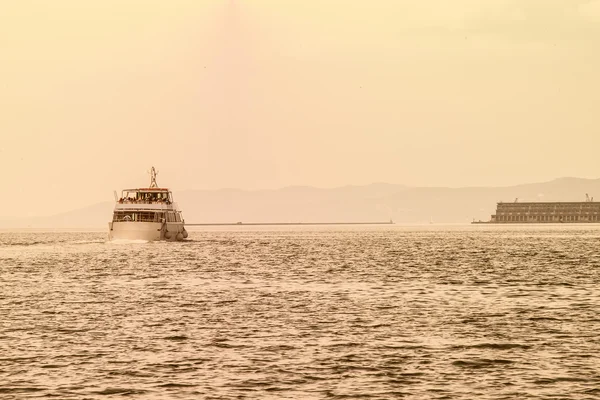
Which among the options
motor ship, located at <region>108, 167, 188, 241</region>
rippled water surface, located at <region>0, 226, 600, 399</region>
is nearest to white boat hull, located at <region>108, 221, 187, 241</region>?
motor ship, located at <region>108, 167, 188, 241</region>

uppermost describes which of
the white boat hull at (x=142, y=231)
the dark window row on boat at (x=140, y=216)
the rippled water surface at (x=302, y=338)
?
the dark window row on boat at (x=140, y=216)

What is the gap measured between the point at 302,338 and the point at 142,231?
336 feet

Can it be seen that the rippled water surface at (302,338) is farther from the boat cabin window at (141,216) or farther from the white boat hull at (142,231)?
the boat cabin window at (141,216)

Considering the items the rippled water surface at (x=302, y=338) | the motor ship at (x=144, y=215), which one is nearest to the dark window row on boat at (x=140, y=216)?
the motor ship at (x=144, y=215)

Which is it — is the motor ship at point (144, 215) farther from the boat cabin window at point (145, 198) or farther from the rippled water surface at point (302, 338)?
the rippled water surface at point (302, 338)

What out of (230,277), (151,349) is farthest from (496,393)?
(230,277)

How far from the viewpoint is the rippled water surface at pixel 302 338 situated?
2716cm

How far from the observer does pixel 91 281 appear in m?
70.1

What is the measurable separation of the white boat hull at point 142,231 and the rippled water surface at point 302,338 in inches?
2587

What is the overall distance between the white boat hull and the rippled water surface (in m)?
65.7

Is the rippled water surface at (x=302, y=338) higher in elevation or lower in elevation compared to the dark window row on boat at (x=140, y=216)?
Answer: lower

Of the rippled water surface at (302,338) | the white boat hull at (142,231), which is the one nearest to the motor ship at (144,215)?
Result: the white boat hull at (142,231)

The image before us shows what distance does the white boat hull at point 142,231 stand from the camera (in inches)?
5340

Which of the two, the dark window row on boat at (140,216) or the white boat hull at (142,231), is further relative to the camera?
the dark window row on boat at (140,216)
